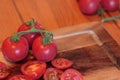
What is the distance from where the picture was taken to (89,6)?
105 cm

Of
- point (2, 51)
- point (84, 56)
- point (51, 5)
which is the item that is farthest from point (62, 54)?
point (51, 5)

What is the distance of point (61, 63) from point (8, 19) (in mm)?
331

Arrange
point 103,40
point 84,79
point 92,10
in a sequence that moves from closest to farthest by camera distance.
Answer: point 84,79 < point 103,40 < point 92,10

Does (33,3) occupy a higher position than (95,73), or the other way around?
(33,3)

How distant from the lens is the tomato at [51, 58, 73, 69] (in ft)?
2.63

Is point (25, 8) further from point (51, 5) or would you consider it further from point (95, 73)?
point (95, 73)

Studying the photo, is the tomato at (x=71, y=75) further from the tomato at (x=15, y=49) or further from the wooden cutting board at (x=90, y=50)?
the tomato at (x=15, y=49)

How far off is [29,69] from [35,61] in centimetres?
4

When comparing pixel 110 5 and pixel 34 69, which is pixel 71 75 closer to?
pixel 34 69

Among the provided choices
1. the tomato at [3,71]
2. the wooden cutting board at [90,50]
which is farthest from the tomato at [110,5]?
the tomato at [3,71]

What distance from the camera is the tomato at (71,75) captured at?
768 millimetres

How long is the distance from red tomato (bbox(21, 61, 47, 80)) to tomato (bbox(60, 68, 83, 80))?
60mm

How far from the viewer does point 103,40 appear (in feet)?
2.99

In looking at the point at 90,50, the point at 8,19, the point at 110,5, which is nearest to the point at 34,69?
the point at 90,50
